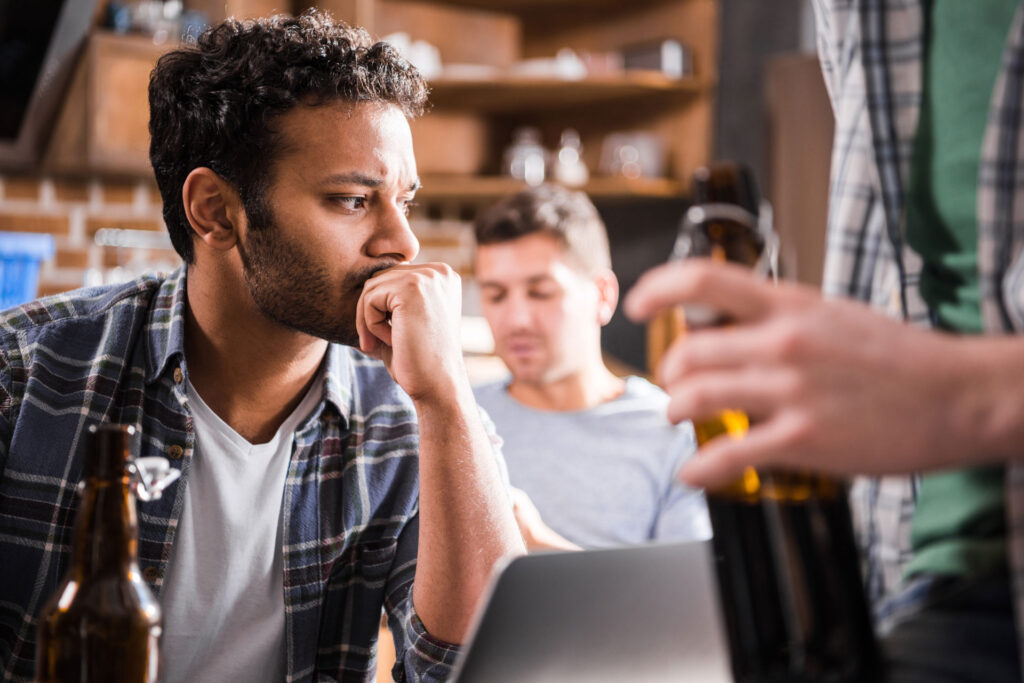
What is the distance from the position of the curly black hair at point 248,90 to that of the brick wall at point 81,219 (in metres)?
1.64

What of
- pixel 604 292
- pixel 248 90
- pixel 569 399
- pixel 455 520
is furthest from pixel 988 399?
pixel 604 292

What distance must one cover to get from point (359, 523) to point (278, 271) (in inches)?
12.3

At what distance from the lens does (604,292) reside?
222 centimetres

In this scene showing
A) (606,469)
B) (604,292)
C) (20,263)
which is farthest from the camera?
(20,263)

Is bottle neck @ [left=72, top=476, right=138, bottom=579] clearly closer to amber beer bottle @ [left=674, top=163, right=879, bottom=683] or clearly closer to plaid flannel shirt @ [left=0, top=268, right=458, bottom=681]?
amber beer bottle @ [left=674, top=163, right=879, bottom=683]

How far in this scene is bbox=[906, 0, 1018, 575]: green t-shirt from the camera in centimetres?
53

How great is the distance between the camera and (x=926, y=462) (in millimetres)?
400

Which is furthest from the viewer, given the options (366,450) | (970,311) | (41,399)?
(366,450)

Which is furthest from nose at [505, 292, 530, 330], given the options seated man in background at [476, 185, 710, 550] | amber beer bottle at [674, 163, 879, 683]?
A: amber beer bottle at [674, 163, 879, 683]

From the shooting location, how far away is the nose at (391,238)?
1.17m

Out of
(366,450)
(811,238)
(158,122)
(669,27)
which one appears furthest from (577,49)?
(366,450)

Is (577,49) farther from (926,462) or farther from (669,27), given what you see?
(926,462)

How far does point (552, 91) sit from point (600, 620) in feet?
9.02

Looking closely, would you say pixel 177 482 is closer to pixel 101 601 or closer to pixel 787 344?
pixel 101 601
